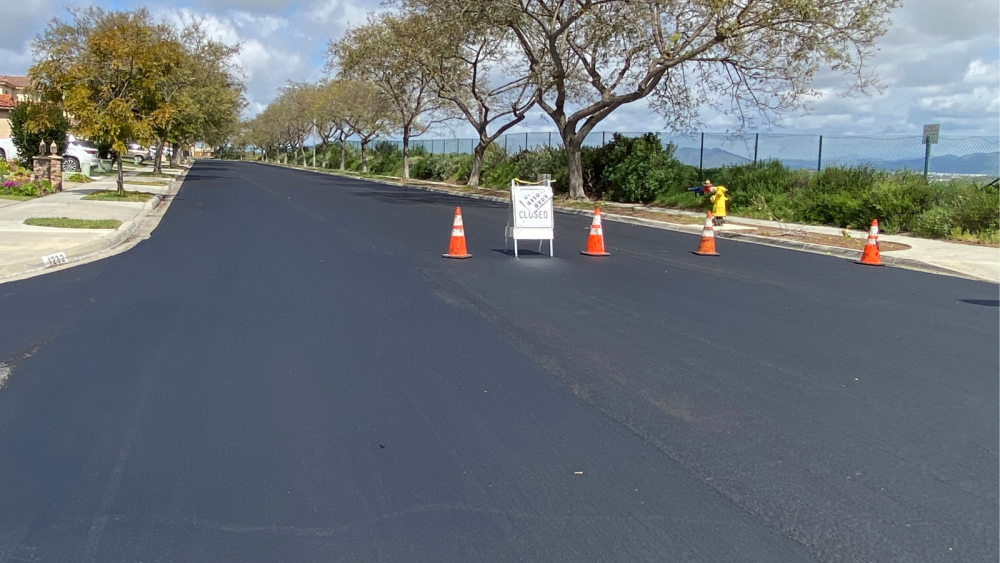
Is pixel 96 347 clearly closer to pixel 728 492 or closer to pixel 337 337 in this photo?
pixel 337 337

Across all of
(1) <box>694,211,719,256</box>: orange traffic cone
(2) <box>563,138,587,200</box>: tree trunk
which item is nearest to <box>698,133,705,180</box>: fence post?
(2) <box>563,138,587,200</box>: tree trunk

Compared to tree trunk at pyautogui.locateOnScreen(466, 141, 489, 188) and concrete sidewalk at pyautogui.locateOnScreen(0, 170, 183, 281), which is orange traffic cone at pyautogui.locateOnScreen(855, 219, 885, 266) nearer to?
concrete sidewalk at pyautogui.locateOnScreen(0, 170, 183, 281)

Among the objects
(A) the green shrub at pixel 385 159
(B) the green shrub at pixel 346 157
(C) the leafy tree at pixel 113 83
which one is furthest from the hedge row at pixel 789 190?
(B) the green shrub at pixel 346 157

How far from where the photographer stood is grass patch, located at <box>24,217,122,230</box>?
15430 millimetres

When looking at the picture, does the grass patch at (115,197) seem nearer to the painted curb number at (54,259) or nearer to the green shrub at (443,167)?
the painted curb number at (54,259)

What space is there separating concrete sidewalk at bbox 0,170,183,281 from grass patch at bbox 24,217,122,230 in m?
0.18

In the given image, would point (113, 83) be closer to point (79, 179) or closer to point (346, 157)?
point (79, 179)

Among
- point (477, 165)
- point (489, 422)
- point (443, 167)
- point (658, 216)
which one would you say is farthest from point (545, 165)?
point (489, 422)

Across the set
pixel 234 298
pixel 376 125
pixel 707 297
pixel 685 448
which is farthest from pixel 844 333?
pixel 376 125

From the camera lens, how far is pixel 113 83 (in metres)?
23.7

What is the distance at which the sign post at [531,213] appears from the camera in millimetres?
13281

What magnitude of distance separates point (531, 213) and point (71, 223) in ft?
29.8

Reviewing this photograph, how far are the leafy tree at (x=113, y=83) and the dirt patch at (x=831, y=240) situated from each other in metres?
17.2

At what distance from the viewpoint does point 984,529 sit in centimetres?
390
